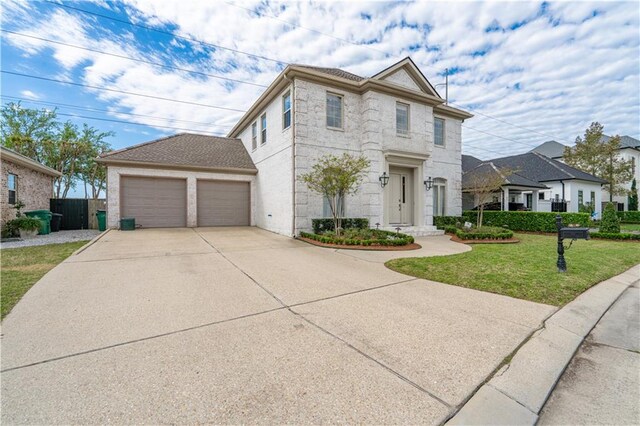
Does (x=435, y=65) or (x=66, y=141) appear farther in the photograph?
(x=66, y=141)

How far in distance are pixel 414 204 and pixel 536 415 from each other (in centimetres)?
1212

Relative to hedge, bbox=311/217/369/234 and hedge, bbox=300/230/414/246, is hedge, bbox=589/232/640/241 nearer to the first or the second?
hedge, bbox=300/230/414/246

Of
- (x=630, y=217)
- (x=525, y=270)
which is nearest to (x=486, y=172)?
(x=525, y=270)

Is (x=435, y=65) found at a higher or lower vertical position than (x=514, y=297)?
higher

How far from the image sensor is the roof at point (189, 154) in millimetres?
12883

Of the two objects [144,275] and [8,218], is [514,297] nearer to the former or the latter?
[144,275]

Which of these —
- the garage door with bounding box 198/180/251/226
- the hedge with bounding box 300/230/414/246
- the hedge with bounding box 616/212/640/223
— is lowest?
the hedge with bounding box 300/230/414/246

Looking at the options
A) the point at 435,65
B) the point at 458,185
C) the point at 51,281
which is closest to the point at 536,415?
the point at 51,281

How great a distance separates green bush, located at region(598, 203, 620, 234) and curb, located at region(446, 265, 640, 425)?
11272 mm

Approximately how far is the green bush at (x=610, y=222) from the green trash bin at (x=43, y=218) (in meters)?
24.7

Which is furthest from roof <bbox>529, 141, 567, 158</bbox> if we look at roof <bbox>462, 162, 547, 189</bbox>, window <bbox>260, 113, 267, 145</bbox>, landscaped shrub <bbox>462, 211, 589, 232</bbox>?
window <bbox>260, 113, 267, 145</bbox>

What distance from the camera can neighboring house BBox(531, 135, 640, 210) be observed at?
29875 mm

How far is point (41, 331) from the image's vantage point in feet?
9.61

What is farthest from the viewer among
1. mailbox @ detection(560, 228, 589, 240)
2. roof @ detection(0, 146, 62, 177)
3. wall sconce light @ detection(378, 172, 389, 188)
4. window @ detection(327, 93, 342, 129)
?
wall sconce light @ detection(378, 172, 389, 188)
